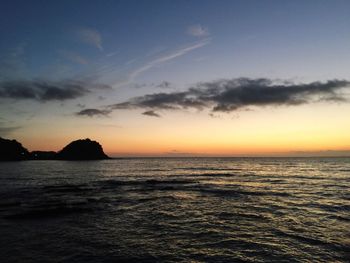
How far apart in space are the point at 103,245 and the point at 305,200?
24.0m

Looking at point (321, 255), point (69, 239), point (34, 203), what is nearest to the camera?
point (321, 255)

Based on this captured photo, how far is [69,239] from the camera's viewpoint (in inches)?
661

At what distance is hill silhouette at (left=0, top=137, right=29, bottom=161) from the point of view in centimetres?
17781

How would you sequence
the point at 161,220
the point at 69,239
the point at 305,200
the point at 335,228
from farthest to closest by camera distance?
the point at 305,200, the point at 161,220, the point at 335,228, the point at 69,239

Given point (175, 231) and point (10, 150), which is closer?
point (175, 231)

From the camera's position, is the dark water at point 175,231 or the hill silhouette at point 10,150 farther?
the hill silhouette at point 10,150

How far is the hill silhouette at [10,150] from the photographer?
178 m

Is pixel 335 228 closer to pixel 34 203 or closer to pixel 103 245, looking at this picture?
pixel 103 245

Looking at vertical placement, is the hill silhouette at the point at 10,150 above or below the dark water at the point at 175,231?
above

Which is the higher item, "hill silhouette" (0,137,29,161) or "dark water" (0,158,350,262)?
"hill silhouette" (0,137,29,161)

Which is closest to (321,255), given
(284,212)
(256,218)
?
(256,218)

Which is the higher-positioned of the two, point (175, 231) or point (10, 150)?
point (10, 150)

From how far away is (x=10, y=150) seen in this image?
18512 cm

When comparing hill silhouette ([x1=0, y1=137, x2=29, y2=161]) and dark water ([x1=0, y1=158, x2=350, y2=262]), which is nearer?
dark water ([x1=0, y1=158, x2=350, y2=262])
